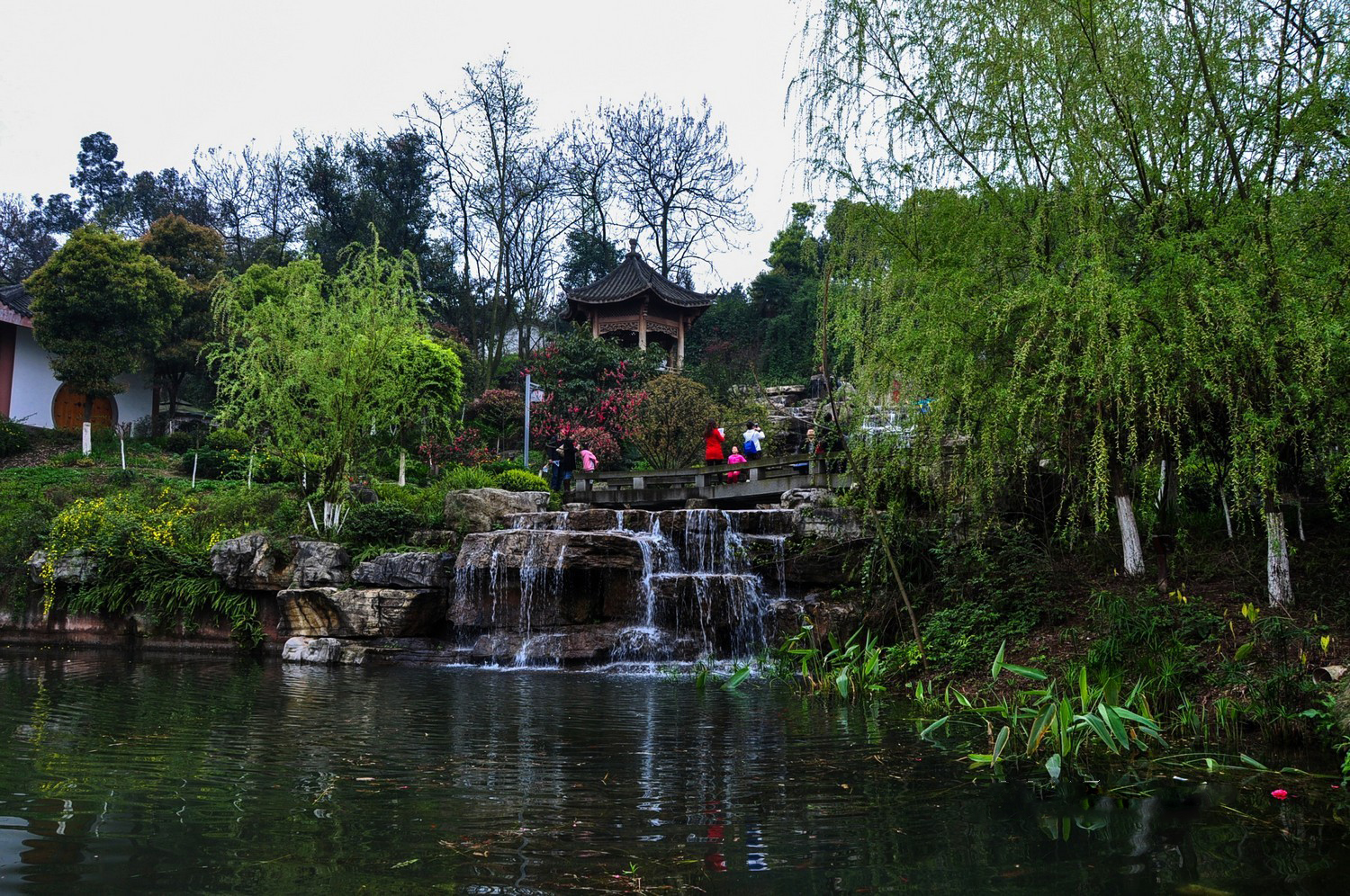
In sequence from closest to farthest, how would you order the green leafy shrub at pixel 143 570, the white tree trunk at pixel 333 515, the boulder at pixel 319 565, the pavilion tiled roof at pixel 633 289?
the boulder at pixel 319 565 → the green leafy shrub at pixel 143 570 → the white tree trunk at pixel 333 515 → the pavilion tiled roof at pixel 633 289

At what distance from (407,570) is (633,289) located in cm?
1846

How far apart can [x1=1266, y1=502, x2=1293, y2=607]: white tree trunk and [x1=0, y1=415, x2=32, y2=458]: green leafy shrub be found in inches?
1078

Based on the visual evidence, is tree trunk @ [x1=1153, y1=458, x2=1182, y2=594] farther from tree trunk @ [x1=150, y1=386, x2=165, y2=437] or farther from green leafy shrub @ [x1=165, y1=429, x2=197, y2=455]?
tree trunk @ [x1=150, y1=386, x2=165, y2=437]

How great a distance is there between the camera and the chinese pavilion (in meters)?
30.2

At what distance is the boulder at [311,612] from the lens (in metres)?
13.2

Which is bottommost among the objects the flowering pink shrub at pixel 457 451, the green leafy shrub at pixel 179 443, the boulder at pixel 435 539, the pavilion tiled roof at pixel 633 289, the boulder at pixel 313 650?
the boulder at pixel 313 650

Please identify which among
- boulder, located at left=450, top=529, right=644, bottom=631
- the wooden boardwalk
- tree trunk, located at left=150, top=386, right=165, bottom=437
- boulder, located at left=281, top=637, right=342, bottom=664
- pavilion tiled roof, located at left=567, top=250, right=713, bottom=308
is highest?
pavilion tiled roof, located at left=567, top=250, right=713, bottom=308

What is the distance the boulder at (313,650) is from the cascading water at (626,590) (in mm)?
1627

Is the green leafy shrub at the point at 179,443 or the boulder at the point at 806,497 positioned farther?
the green leafy shrub at the point at 179,443

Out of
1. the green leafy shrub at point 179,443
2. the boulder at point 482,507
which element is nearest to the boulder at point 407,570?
the boulder at point 482,507

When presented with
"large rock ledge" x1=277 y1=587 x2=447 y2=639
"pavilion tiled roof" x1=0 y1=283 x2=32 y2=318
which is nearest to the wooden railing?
"large rock ledge" x1=277 y1=587 x2=447 y2=639

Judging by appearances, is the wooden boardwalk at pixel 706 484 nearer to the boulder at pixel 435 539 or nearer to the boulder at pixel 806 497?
the boulder at pixel 806 497

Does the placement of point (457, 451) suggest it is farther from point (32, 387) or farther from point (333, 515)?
point (32, 387)

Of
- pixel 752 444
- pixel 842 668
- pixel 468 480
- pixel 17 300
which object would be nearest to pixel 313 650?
pixel 468 480
